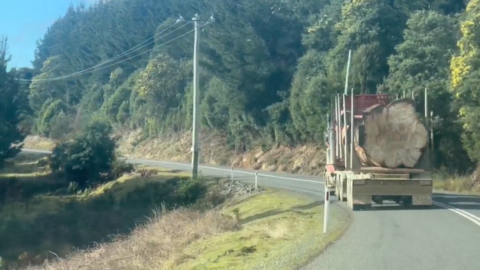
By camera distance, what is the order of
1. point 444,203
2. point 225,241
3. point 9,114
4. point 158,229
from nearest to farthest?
point 225,241
point 444,203
point 158,229
point 9,114

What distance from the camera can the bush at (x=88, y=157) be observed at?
53.6 m

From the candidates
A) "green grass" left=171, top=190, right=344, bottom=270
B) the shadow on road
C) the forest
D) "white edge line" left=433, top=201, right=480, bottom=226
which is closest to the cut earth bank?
the forest

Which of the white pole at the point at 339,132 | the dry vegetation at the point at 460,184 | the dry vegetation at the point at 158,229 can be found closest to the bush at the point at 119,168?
the dry vegetation at the point at 158,229

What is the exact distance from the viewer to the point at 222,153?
6369 centimetres

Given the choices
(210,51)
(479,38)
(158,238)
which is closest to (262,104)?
(210,51)

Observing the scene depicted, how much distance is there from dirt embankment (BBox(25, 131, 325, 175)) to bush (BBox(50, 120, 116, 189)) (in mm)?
11311

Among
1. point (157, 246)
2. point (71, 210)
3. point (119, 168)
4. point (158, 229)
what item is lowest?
point (71, 210)

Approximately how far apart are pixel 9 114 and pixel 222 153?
19.0 metres

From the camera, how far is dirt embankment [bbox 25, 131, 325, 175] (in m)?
50.7

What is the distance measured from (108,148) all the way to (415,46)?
81.2ft

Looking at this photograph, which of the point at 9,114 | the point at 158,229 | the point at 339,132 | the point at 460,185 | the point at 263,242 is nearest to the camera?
the point at 263,242

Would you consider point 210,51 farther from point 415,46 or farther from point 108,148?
point 415,46

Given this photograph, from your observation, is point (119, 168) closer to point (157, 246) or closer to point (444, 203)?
point (157, 246)

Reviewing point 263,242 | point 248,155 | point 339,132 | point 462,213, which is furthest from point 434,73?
point 263,242
